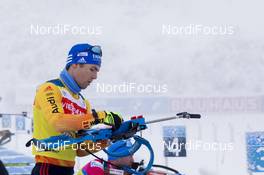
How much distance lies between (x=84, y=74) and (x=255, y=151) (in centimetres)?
360

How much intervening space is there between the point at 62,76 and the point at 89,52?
19 centimetres

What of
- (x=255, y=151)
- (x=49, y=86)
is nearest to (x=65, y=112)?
(x=49, y=86)

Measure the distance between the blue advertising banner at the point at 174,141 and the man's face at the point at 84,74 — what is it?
323 centimetres

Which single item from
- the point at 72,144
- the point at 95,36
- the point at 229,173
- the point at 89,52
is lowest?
the point at 229,173

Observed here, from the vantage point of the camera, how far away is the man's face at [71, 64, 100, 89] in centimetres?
269

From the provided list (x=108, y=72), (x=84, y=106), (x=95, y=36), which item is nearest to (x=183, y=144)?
(x=108, y=72)

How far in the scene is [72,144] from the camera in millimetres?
2602

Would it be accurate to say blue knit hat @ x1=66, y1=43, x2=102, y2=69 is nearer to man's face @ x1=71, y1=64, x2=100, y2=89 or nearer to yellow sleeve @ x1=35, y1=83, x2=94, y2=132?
man's face @ x1=71, y1=64, x2=100, y2=89

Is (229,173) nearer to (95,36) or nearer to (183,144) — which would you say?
(183,144)

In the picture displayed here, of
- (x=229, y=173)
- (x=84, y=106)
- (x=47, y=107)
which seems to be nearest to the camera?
(x=47, y=107)

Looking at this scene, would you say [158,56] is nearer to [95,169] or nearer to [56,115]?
[95,169]

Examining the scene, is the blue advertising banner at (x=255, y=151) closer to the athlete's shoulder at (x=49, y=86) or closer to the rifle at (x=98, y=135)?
the rifle at (x=98, y=135)

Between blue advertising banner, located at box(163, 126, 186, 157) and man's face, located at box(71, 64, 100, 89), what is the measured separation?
10.6ft

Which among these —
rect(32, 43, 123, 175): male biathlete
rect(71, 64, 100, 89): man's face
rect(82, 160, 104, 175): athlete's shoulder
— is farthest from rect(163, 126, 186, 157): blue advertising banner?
rect(71, 64, 100, 89): man's face
